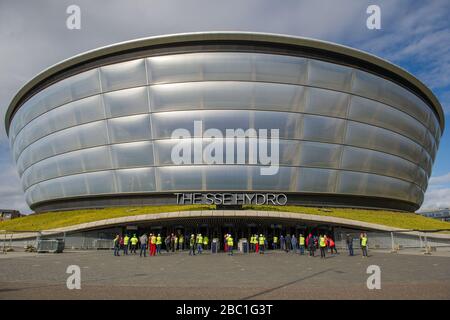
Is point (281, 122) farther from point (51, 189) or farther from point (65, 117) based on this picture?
point (51, 189)

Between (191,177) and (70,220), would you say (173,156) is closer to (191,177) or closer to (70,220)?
(191,177)

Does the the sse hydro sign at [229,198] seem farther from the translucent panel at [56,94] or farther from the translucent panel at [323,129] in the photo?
the translucent panel at [56,94]

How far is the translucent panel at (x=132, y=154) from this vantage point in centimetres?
3979

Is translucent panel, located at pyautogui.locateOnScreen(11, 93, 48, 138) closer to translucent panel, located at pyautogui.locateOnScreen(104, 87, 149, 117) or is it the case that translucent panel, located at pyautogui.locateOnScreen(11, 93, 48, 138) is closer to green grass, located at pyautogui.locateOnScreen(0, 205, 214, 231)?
translucent panel, located at pyautogui.locateOnScreen(104, 87, 149, 117)

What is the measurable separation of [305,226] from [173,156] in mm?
16461

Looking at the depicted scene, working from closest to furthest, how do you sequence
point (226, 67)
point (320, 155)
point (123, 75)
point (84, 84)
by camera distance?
1. point (226, 67)
2. point (320, 155)
3. point (123, 75)
4. point (84, 84)

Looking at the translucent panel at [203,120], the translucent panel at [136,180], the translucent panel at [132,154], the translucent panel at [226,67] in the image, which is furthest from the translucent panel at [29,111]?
the translucent panel at [203,120]

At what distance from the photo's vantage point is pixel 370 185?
4319cm

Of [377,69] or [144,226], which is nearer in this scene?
[144,226]

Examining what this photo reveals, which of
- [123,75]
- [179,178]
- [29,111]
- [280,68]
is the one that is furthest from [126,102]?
[29,111]

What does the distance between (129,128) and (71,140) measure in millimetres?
9531

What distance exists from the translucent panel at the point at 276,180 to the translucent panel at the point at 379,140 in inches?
336

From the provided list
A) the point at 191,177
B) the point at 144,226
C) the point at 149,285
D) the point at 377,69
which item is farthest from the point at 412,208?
the point at 149,285
